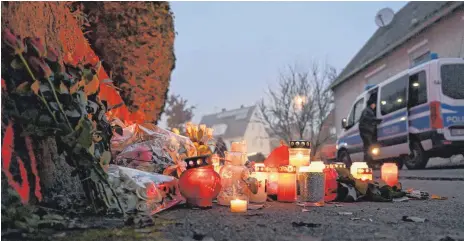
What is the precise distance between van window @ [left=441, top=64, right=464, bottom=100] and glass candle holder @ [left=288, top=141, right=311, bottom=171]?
255 inches

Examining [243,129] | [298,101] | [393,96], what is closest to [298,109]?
[298,101]

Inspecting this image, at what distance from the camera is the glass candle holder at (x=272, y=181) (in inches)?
147

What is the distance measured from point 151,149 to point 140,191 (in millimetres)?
1149

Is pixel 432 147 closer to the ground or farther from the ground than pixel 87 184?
farther from the ground

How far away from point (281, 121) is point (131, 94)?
18.0 metres

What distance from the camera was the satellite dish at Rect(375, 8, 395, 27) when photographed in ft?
73.7

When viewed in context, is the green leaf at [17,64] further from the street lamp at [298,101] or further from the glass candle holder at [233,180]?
the street lamp at [298,101]

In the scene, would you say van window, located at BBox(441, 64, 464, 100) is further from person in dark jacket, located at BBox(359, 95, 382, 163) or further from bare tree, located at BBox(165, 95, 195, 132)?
bare tree, located at BBox(165, 95, 195, 132)

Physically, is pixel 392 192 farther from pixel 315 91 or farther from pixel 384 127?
pixel 315 91

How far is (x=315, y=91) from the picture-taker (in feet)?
79.6

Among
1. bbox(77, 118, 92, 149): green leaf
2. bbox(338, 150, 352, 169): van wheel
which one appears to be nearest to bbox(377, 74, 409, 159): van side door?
bbox(338, 150, 352, 169): van wheel

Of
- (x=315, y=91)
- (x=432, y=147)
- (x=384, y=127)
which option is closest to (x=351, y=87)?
(x=315, y=91)

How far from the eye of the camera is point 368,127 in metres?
11.0

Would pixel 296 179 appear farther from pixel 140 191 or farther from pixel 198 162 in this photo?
pixel 140 191
